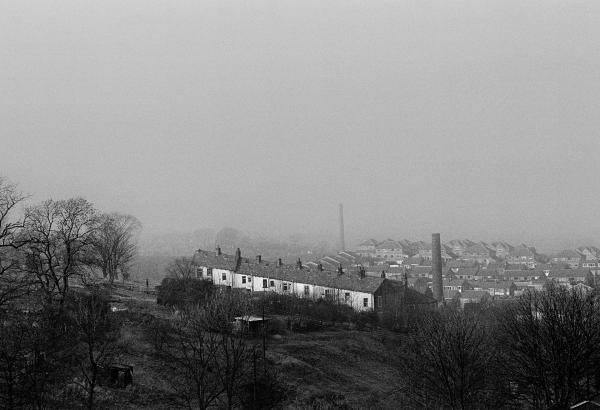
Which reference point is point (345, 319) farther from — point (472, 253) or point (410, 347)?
point (472, 253)

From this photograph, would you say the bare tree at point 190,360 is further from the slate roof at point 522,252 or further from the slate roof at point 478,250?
the slate roof at point 478,250

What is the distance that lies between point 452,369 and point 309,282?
37.2m

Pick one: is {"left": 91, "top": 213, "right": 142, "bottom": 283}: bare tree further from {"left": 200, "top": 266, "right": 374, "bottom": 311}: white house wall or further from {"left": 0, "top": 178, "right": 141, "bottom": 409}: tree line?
{"left": 0, "top": 178, "right": 141, "bottom": 409}: tree line

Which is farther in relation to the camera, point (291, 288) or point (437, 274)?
point (437, 274)

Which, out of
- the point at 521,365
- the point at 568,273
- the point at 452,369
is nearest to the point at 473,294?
the point at 568,273

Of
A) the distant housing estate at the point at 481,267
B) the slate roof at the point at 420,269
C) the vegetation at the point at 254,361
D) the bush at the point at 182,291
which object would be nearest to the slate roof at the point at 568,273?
the distant housing estate at the point at 481,267

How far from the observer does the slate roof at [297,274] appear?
62094mm

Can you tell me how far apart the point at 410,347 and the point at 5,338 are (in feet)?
82.5

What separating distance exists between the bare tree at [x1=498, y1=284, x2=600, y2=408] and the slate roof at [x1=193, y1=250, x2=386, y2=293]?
30.9m

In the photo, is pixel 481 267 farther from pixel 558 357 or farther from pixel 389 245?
pixel 558 357

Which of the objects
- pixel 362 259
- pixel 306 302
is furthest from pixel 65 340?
pixel 362 259

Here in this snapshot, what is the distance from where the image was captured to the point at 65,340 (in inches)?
949

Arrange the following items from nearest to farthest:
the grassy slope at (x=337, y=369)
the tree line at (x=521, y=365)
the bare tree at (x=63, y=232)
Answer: the tree line at (x=521, y=365), the grassy slope at (x=337, y=369), the bare tree at (x=63, y=232)

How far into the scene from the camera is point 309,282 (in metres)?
65.1
